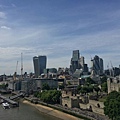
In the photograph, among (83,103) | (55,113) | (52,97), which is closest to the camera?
(55,113)

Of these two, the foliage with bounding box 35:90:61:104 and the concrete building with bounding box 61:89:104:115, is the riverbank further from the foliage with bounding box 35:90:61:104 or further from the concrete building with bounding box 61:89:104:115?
the concrete building with bounding box 61:89:104:115

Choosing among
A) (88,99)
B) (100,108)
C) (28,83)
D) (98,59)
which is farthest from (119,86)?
(98,59)

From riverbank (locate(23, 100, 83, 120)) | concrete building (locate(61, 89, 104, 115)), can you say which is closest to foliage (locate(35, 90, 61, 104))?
riverbank (locate(23, 100, 83, 120))

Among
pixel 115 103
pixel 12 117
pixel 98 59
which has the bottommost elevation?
pixel 12 117

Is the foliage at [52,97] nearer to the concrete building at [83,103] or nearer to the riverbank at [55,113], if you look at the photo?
the riverbank at [55,113]

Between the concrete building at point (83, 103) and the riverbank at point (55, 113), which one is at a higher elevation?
the concrete building at point (83, 103)

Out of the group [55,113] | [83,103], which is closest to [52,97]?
[55,113]

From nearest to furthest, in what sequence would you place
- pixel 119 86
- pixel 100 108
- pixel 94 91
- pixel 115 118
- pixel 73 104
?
pixel 115 118
pixel 100 108
pixel 73 104
pixel 119 86
pixel 94 91

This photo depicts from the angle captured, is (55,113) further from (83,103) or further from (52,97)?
(52,97)

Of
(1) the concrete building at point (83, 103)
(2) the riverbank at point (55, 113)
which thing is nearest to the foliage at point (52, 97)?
(2) the riverbank at point (55, 113)

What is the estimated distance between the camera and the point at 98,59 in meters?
196

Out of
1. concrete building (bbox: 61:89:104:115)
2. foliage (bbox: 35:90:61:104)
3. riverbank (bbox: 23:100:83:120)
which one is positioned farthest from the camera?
foliage (bbox: 35:90:61:104)

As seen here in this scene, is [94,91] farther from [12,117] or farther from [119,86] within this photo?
[12,117]

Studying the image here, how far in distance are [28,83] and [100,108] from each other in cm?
5167
